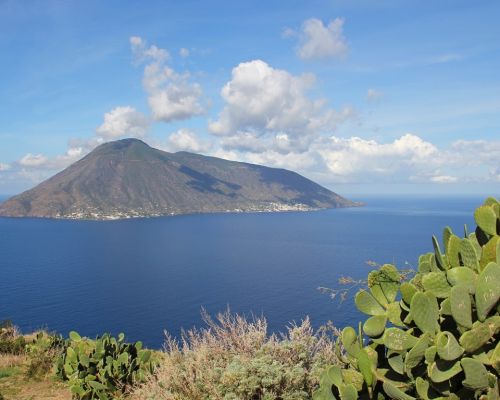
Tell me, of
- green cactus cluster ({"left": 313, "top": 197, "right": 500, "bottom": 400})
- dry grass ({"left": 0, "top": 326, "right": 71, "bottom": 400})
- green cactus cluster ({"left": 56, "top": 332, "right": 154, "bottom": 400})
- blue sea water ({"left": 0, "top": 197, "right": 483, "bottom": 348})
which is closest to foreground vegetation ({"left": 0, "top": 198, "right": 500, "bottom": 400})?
green cactus cluster ({"left": 313, "top": 197, "right": 500, "bottom": 400})

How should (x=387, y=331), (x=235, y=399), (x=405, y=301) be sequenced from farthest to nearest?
(x=235, y=399) < (x=405, y=301) < (x=387, y=331)

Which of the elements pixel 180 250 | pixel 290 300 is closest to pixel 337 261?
pixel 290 300

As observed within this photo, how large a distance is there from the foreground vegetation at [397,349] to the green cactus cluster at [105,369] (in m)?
A: 2.56

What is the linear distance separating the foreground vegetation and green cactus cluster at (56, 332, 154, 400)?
256cm

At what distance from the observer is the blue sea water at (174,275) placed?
69.2 m

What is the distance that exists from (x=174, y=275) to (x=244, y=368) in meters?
97.8

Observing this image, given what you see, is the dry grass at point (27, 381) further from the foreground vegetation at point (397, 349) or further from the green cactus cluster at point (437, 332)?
the green cactus cluster at point (437, 332)

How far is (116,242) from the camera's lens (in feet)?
535

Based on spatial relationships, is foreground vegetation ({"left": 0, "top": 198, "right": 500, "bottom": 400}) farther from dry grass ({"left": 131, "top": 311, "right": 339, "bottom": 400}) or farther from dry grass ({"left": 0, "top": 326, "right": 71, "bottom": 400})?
dry grass ({"left": 0, "top": 326, "right": 71, "bottom": 400})

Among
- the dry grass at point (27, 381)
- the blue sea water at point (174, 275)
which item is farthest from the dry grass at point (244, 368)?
the blue sea water at point (174, 275)

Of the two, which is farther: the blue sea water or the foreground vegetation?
the blue sea water

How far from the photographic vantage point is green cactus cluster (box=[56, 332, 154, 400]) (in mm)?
12664

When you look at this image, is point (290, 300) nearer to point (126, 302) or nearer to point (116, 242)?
point (126, 302)

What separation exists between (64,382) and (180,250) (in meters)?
129
